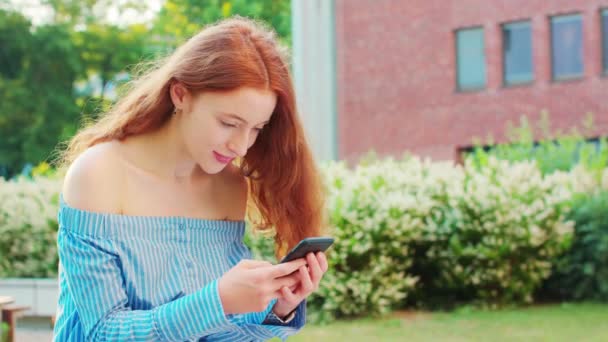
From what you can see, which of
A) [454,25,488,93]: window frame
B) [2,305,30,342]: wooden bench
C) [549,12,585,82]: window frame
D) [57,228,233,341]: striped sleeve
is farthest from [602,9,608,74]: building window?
[57,228,233,341]: striped sleeve

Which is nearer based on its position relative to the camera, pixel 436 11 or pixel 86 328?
pixel 86 328

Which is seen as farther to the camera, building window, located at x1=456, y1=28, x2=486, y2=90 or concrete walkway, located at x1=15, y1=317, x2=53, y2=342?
building window, located at x1=456, y1=28, x2=486, y2=90

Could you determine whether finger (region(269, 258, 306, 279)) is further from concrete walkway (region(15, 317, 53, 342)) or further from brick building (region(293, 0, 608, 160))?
brick building (region(293, 0, 608, 160))

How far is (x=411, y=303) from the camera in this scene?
8516 mm

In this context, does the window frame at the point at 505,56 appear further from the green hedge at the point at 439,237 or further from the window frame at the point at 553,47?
the green hedge at the point at 439,237

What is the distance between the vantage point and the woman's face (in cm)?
221

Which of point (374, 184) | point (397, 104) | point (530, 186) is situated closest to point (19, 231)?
point (374, 184)

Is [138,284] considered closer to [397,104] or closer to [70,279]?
[70,279]

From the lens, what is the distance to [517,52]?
2414cm

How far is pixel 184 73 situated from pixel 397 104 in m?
23.8

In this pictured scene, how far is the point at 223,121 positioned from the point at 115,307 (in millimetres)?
498

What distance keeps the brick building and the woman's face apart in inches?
814

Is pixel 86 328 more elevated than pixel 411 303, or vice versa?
pixel 86 328

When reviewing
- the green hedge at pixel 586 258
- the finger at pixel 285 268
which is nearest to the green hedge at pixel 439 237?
the green hedge at pixel 586 258
